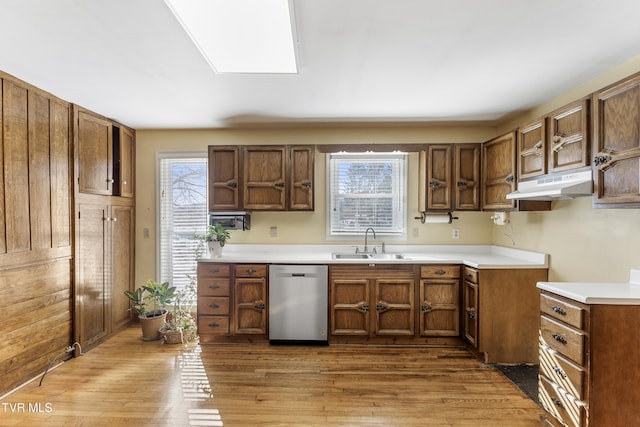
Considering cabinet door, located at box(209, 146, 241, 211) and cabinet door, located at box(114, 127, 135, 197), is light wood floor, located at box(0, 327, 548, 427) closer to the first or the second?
cabinet door, located at box(209, 146, 241, 211)

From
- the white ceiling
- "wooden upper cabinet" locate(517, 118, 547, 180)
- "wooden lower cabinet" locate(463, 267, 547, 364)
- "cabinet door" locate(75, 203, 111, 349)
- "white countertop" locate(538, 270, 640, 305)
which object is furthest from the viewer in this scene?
"cabinet door" locate(75, 203, 111, 349)

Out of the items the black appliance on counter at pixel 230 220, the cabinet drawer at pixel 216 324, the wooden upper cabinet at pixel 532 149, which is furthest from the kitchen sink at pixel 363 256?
the wooden upper cabinet at pixel 532 149

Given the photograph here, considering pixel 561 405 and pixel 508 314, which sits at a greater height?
pixel 508 314

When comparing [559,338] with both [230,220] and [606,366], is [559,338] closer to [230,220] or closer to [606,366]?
[606,366]

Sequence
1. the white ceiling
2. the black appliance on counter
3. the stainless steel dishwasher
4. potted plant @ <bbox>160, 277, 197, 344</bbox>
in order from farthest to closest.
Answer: the black appliance on counter
potted plant @ <bbox>160, 277, 197, 344</bbox>
the stainless steel dishwasher
the white ceiling

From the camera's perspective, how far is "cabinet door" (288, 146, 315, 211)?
3502 mm

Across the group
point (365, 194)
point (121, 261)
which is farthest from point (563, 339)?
point (121, 261)

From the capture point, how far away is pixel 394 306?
3193mm

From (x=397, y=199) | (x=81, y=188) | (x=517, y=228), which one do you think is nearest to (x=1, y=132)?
(x=81, y=188)

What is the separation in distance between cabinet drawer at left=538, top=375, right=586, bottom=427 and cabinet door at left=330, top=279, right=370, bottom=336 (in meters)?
1.50

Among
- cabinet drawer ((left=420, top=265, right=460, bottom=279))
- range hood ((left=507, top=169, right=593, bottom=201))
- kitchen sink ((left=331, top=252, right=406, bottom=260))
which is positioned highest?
range hood ((left=507, top=169, right=593, bottom=201))

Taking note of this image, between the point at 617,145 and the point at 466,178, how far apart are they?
5.25 ft

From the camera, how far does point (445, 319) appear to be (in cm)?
320

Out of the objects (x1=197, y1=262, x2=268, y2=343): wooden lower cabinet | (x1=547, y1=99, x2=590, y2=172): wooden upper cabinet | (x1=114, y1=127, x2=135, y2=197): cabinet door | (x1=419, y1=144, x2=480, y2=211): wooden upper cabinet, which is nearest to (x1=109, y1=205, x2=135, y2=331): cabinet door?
(x1=114, y1=127, x2=135, y2=197): cabinet door
